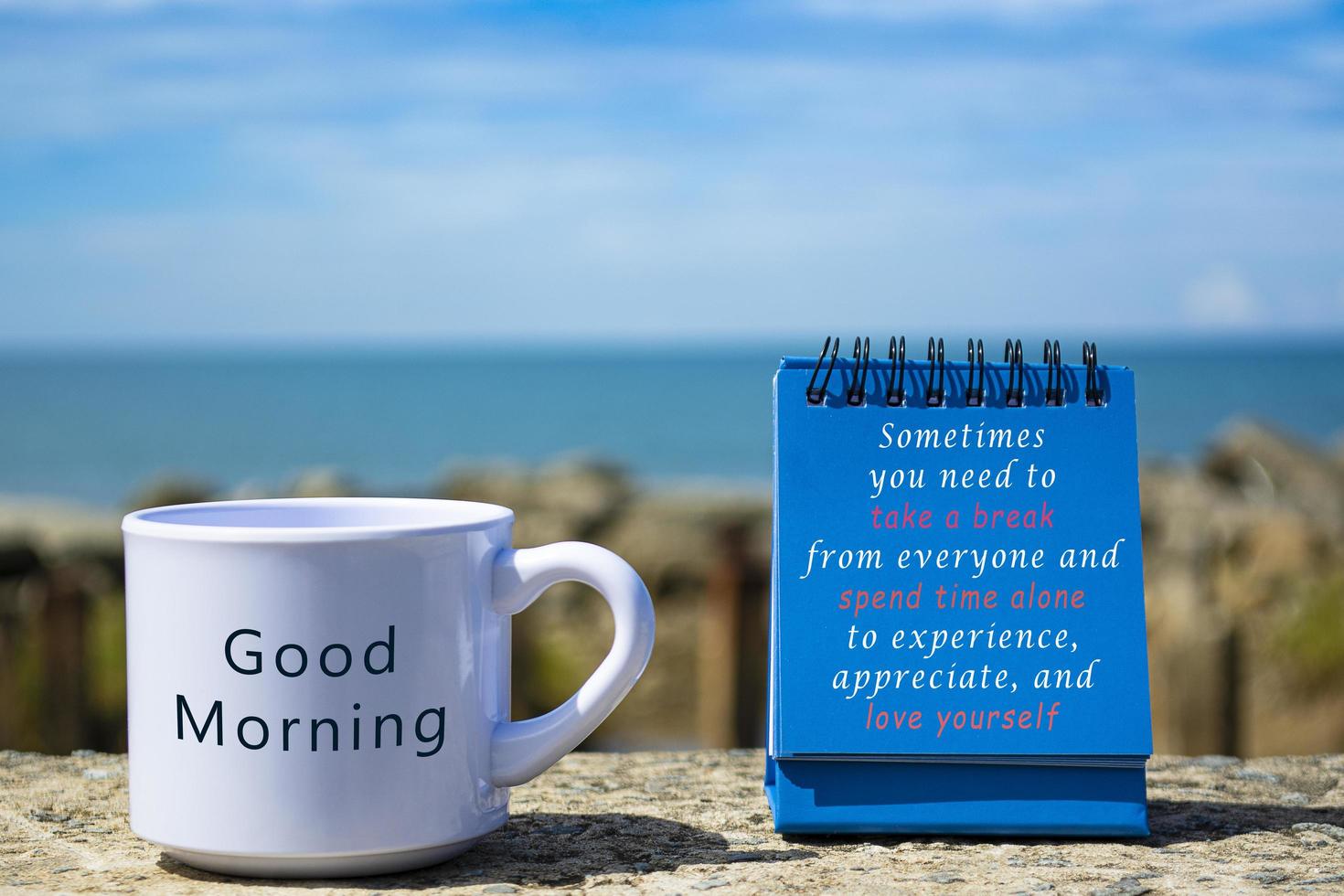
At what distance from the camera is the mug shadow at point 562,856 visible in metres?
1.51

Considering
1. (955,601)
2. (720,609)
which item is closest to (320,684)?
(955,601)

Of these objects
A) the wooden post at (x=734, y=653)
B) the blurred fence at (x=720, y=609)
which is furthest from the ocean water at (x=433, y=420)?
the wooden post at (x=734, y=653)

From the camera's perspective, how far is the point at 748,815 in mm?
1836

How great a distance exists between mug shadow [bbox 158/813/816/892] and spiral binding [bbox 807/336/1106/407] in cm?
56

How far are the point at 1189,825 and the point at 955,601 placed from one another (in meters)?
0.44

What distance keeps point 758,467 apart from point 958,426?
36.1 metres

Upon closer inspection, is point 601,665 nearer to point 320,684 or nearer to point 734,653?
point 320,684

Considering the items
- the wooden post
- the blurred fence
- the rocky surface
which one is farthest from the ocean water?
the rocky surface

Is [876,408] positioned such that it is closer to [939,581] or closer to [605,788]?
[939,581]

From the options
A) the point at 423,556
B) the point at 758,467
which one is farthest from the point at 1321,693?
the point at 758,467

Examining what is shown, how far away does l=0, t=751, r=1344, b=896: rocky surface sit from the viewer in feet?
4.95

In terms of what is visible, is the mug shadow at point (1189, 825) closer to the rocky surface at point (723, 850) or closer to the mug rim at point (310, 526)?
the rocky surface at point (723, 850)

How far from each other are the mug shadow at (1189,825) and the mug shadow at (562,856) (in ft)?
0.42

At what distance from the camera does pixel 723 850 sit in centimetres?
166
